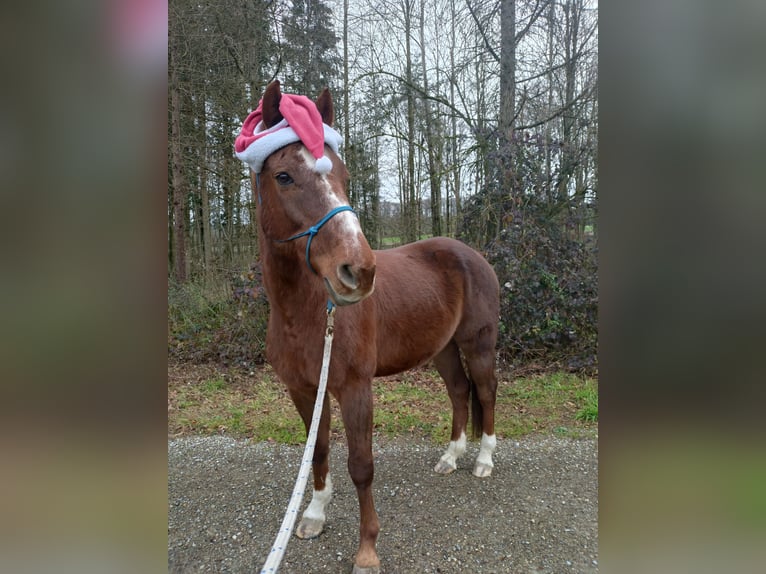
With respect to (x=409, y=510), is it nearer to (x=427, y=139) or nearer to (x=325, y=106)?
(x=325, y=106)

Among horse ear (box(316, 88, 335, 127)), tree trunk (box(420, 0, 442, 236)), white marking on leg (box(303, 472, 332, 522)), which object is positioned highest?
Answer: tree trunk (box(420, 0, 442, 236))

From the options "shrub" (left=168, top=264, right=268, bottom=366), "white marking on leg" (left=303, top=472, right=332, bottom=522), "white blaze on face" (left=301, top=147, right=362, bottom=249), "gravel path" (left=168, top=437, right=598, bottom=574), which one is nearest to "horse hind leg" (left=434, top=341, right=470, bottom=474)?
"gravel path" (left=168, top=437, right=598, bottom=574)

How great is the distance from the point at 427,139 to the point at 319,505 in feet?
23.8

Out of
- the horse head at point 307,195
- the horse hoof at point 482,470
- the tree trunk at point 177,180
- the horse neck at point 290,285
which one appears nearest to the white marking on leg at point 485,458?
the horse hoof at point 482,470

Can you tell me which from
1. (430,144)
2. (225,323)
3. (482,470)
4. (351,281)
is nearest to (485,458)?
(482,470)

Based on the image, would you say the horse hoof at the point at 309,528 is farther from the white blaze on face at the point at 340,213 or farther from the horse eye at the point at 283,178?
the horse eye at the point at 283,178

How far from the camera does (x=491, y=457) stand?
3.45 metres

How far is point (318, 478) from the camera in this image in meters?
2.58

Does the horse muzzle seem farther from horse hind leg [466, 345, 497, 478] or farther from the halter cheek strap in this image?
horse hind leg [466, 345, 497, 478]

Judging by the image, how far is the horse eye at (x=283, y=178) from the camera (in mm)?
1733

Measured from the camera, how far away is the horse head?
158cm

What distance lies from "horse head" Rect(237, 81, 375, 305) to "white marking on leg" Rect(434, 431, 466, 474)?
235cm
